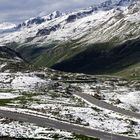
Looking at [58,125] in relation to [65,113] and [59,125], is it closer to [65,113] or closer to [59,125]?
[59,125]

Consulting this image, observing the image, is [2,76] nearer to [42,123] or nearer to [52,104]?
[52,104]

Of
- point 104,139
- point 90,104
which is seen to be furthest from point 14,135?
point 90,104

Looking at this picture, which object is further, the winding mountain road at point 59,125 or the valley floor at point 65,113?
the winding mountain road at point 59,125

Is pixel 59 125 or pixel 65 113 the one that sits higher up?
pixel 65 113

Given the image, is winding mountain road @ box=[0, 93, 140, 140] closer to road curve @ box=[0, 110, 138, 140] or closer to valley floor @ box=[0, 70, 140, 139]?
road curve @ box=[0, 110, 138, 140]

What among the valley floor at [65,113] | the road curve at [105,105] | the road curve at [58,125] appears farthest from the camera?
the road curve at [105,105]

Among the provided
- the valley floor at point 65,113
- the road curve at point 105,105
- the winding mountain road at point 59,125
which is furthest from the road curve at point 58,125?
the road curve at point 105,105

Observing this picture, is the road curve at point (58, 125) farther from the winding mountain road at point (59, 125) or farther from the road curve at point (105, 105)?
the road curve at point (105, 105)

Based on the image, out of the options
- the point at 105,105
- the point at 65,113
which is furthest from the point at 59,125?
the point at 105,105
